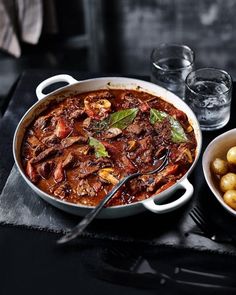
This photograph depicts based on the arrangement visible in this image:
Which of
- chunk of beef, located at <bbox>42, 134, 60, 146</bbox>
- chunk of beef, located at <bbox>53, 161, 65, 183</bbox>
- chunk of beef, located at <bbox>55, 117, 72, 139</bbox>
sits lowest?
chunk of beef, located at <bbox>53, 161, 65, 183</bbox>

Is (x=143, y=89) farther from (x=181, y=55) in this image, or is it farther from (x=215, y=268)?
(x=215, y=268)

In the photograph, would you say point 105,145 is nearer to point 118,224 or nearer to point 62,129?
point 62,129

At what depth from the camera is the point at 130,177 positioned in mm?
1577

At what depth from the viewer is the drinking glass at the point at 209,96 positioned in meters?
1.84

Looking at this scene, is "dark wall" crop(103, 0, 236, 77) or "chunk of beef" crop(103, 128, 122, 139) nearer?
"chunk of beef" crop(103, 128, 122, 139)

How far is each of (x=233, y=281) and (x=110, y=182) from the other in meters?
0.45

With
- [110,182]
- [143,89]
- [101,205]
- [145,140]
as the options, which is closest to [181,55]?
[143,89]

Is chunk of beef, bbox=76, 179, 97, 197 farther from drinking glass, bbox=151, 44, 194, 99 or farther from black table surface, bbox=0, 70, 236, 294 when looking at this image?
drinking glass, bbox=151, 44, 194, 99

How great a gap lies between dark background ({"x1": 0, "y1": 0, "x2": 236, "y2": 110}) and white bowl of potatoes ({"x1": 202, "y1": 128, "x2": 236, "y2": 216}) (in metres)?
1.32

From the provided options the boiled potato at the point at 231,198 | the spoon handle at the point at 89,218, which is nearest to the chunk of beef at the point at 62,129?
the spoon handle at the point at 89,218

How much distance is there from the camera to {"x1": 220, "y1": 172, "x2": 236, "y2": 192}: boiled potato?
1.61 m

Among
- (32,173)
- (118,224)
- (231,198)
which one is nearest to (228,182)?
(231,198)

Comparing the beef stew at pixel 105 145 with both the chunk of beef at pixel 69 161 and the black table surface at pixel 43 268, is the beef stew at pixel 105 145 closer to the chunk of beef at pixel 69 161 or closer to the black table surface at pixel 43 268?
the chunk of beef at pixel 69 161

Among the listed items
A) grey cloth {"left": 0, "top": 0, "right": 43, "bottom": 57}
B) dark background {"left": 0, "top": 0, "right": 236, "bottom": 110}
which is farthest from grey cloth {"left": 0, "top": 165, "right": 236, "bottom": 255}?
dark background {"left": 0, "top": 0, "right": 236, "bottom": 110}
